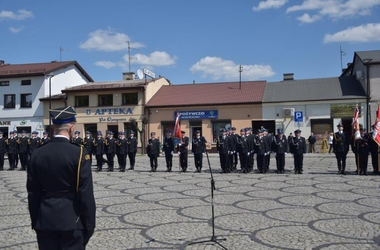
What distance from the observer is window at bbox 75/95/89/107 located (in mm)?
39094

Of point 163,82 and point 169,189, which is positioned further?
point 163,82

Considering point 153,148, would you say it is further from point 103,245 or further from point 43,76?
point 43,76

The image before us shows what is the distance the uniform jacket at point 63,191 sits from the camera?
12.4ft

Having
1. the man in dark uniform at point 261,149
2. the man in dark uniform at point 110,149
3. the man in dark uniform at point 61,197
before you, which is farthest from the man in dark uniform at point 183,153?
the man in dark uniform at point 61,197

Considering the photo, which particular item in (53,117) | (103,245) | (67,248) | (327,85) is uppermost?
(327,85)

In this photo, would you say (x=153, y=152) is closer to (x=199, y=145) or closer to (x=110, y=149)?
(x=110, y=149)

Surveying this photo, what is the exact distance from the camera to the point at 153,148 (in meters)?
19.0

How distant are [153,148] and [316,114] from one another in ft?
60.7

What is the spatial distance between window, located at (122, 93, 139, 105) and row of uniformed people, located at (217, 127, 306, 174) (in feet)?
67.7

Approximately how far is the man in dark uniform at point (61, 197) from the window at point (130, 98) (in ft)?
112

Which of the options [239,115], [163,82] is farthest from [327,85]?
[163,82]

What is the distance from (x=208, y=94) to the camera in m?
38.2

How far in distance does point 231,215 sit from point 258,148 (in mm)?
9186

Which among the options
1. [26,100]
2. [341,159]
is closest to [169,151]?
[341,159]
